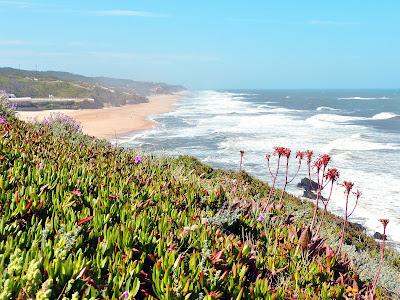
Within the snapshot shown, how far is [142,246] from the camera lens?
3.02 metres

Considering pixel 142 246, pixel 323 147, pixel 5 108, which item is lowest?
pixel 323 147

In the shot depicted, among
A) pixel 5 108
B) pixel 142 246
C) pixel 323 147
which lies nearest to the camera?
pixel 142 246

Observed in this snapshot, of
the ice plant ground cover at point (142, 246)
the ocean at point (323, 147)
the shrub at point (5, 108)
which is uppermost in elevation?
the shrub at point (5, 108)

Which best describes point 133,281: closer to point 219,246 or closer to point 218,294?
point 218,294

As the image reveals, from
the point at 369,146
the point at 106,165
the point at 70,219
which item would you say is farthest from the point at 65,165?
the point at 369,146

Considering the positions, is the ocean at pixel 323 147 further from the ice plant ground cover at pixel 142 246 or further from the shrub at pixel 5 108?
the ice plant ground cover at pixel 142 246

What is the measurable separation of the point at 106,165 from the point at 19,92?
9993 cm

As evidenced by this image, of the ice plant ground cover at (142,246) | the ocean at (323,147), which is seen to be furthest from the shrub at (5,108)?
the ice plant ground cover at (142,246)

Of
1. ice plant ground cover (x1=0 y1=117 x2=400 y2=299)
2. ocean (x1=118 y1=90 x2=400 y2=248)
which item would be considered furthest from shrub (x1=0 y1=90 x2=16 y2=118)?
ice plant ground cover (x1=0 y1=117 x2=400 y2=299)

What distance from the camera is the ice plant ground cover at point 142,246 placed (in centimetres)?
237

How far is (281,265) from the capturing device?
3.43 m

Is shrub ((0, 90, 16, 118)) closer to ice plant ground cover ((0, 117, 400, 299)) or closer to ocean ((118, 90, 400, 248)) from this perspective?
ocean ((118, 90, 400, 248))

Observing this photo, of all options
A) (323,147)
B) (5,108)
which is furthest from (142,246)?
(323,147)

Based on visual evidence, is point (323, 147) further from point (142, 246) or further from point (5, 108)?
point (142, 246)
